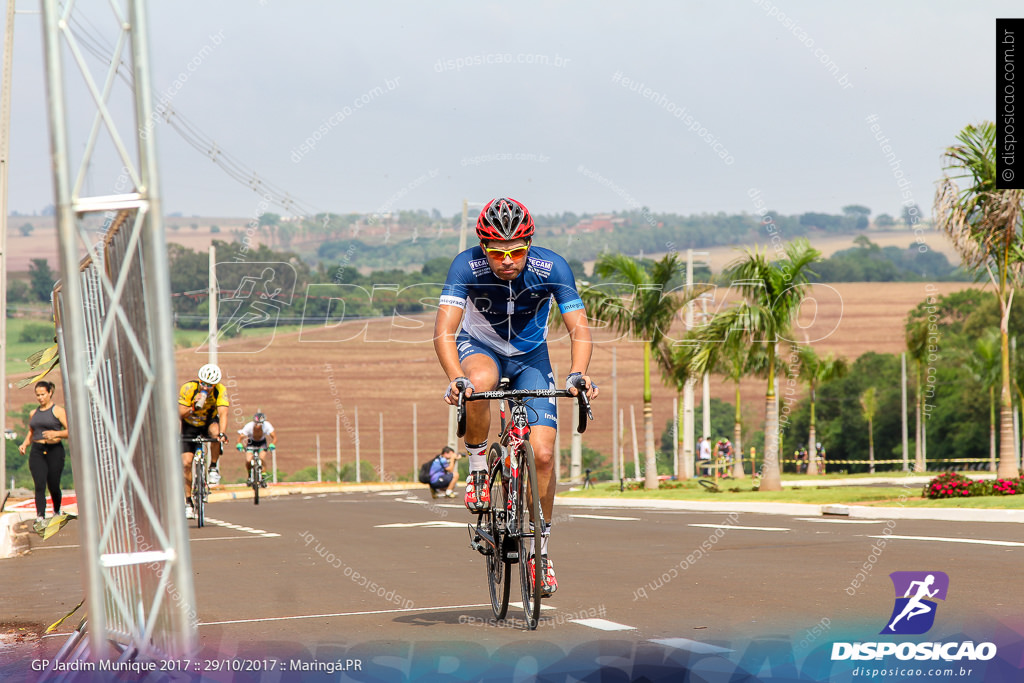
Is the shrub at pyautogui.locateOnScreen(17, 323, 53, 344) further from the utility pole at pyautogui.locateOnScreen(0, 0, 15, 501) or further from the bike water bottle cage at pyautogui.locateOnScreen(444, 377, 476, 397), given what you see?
the bike water bottle cage at pyautogui.locateOnScreen(444, 377, 476, 397)

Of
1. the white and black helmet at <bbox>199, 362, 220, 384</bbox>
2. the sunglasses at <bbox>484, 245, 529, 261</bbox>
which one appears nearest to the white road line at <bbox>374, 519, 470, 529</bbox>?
the white and black helmet at <bbox>199, 362, 220, 384</bbox>

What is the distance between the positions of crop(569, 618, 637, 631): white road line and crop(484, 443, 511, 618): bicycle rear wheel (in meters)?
0.45

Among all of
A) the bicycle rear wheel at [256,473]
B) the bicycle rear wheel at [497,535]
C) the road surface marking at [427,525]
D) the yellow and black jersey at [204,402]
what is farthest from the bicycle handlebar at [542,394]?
the bicycle rear wheel at [256,473]

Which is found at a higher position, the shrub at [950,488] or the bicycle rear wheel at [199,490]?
the bicycle rear wheel at [199,490]

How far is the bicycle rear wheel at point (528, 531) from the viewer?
6582 mm

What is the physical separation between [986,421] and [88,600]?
77749mm

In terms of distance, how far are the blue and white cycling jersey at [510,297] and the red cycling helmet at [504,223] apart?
10.9 inches

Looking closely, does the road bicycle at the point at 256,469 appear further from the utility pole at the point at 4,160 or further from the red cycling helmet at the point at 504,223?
the red cycling helmet at the point at 504,223

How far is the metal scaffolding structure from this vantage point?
13.7 ft

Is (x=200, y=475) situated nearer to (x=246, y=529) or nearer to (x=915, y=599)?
(x=246, y=529)

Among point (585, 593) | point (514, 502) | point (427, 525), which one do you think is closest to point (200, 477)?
point (427, 525)

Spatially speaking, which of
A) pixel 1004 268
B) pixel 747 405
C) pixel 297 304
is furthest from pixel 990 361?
pixel 747 405

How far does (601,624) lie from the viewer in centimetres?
690

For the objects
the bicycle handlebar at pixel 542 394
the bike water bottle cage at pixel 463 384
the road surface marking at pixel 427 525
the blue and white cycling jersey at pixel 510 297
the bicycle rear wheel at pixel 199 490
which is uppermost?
the blue and white cycling jersey at pixel 510 297
